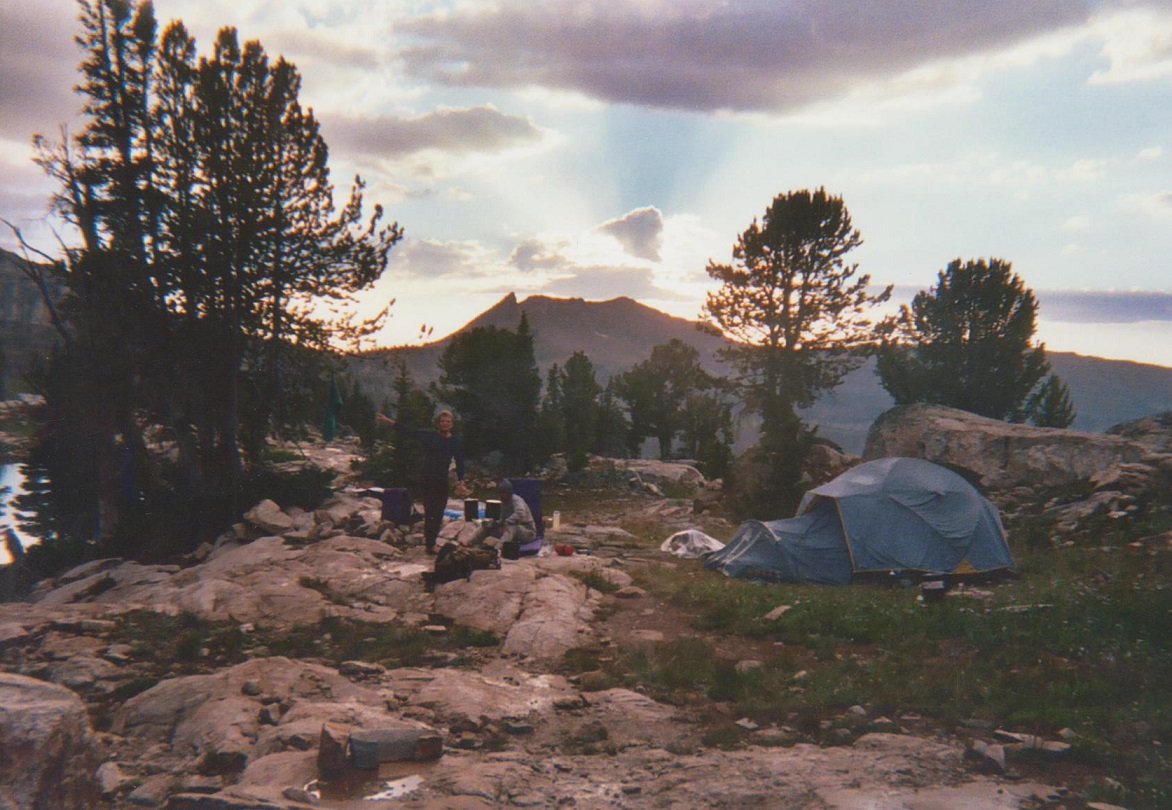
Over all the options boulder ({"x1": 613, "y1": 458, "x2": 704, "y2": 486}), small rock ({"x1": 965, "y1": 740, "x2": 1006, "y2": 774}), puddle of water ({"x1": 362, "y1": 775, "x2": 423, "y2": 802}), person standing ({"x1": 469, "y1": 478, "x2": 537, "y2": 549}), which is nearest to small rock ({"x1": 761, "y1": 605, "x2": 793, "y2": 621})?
small rock ({"x1": 965, "y1": 740, "x2": 1006, "y2": 774})

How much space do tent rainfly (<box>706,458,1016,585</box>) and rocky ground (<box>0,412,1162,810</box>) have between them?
12.9 ft

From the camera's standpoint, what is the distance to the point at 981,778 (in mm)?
5527

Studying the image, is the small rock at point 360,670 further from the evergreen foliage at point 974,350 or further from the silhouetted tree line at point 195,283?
the evergreen foliage at point 974,350

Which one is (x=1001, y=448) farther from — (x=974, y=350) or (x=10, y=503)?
(x=10, y=503)

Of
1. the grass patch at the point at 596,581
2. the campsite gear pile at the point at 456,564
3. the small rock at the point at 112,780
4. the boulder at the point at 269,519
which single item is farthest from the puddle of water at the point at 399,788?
the boulder at the point at 269,519

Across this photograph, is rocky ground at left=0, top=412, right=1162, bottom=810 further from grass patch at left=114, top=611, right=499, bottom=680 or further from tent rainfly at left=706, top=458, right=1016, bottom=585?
tent rainfly at left=706, top=458, right=1016, bottom=585

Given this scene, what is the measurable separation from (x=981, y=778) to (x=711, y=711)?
8.05ft

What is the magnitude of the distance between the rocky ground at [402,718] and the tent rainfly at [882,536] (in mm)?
3917

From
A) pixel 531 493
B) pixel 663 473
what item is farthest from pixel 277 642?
pixel 663 473

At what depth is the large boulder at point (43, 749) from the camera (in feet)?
13.3

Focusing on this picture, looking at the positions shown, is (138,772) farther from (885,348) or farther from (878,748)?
(885,348)

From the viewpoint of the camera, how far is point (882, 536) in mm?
14727

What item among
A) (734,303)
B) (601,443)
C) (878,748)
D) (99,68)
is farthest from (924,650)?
(601,443)

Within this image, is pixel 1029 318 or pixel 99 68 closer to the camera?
pixel 99 68
